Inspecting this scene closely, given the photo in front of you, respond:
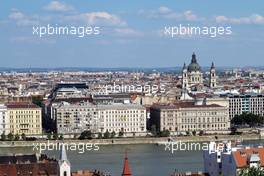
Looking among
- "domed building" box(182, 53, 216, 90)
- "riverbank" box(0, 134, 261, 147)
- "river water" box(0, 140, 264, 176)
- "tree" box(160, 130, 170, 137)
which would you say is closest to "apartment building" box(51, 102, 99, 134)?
"riverbank" box(0, 134, 261, 147)

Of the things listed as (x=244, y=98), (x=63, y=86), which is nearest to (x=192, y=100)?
(x=244, y=98)

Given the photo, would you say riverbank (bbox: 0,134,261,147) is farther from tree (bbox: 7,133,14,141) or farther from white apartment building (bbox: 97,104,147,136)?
white apartment building (bbox: 97,104,147,136)

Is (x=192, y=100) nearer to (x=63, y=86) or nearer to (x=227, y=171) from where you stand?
(x=63, y=86)

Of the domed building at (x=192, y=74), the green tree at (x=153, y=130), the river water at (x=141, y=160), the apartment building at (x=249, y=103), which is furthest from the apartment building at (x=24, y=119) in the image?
the domed building at (x=192, y=74)

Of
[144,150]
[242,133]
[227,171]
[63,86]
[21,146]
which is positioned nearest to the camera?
[227,171]

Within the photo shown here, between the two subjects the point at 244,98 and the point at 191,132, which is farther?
the point at 244,98

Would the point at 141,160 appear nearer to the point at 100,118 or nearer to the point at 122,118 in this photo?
the point at 100,118

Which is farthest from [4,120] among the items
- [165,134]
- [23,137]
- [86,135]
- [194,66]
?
[194,66]

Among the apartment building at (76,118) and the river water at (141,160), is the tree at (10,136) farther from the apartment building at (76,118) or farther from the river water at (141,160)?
the river water at (141,160)
